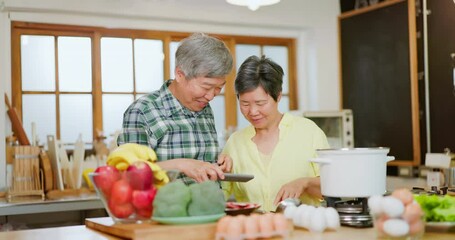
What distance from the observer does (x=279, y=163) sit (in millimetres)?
2436

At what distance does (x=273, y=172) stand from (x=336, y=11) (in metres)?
3.20

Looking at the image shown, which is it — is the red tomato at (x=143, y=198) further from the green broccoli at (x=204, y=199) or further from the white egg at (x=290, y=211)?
the white egg at (x=290, y=211)

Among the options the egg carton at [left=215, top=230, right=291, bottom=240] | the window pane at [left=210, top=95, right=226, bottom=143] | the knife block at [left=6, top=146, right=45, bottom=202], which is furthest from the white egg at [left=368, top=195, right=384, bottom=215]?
the window pane at [left=210, top=95, right=226, bottom=143]

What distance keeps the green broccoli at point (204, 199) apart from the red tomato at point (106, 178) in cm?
22

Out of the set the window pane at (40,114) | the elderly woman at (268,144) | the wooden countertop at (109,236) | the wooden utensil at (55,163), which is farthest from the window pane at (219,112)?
the wooden countertop at (109,236)

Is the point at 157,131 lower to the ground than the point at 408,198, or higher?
higher

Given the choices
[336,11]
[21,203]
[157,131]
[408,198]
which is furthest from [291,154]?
[336,11]

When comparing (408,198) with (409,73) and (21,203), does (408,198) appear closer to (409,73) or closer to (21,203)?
(21,203)

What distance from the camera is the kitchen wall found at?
14.0ft

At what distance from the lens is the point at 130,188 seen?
1.65 metres

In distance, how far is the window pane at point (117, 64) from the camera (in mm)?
4656

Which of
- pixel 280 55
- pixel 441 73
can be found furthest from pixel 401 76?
pixel 280 55

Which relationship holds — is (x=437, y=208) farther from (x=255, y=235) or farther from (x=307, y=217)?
(x=255, y=235)

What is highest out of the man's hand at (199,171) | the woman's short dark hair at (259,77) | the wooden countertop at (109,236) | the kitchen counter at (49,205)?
the woman's short dark hair at (259,77)
